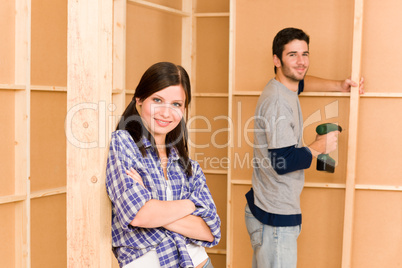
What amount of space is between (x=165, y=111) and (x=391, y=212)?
2382 mm

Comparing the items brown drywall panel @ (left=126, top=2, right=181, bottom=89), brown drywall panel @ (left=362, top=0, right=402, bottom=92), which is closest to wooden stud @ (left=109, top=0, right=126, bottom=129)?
brown drywall panel @ (left=126, top=2, right=181, bottom=89)

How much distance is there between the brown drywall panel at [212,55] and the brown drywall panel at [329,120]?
77cm

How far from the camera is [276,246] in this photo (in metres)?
2.90

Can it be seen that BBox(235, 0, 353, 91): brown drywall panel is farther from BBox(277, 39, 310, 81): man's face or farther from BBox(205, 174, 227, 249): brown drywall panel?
BBox(205, 174, 227, 249): brown drywall panel

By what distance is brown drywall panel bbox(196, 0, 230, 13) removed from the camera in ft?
13.9

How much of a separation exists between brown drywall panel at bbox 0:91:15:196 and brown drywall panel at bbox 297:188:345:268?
217 cm

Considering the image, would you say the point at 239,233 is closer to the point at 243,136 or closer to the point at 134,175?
the point at 243,136

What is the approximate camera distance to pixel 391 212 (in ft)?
12.0

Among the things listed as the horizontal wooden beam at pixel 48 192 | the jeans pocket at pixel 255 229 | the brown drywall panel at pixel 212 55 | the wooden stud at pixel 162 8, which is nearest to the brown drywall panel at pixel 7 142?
the horizontal wooden beam at pixel 48 192

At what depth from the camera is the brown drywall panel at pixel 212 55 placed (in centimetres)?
423

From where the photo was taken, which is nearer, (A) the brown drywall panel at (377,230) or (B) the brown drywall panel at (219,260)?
(A) the brown drywall panel at (377,230)

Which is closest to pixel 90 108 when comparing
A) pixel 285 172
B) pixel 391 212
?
pixel 285 172

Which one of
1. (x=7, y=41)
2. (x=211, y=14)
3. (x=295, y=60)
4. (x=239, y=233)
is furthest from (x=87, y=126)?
(x=211, y=14)

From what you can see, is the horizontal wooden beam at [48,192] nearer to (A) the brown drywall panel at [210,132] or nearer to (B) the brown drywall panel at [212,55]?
(A) the brown drywall panel at [210,132]
